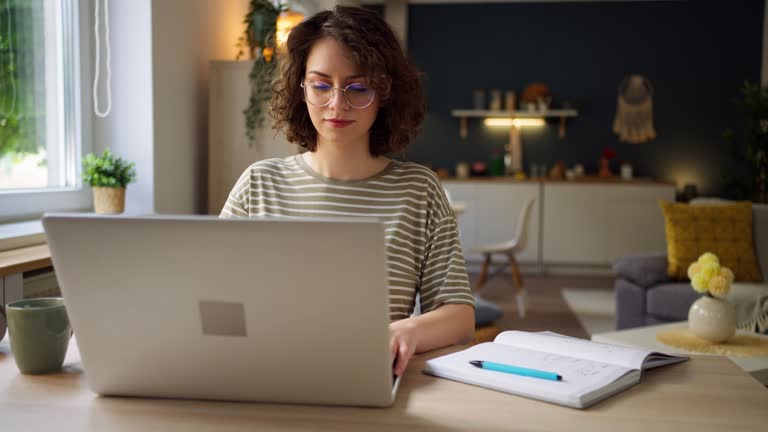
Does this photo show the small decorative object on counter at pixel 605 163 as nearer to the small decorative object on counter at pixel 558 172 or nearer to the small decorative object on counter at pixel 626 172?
the small decorative object on counter at pixel 626 172

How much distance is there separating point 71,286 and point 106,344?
0.26 feet

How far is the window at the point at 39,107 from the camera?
2.40 metres

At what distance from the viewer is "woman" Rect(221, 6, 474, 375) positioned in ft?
4.31

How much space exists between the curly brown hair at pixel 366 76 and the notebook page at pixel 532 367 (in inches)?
20.0

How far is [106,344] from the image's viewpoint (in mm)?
854

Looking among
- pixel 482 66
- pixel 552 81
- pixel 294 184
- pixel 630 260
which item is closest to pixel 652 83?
pixel 552 81


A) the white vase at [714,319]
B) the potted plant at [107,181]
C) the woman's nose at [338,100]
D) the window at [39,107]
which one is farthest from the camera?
the white vase at [714,319]

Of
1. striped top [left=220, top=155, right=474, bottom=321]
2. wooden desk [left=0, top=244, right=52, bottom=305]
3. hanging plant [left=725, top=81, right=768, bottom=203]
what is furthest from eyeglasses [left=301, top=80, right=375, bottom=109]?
hanging plant [left=725, top=81, right=768, bottom=203]

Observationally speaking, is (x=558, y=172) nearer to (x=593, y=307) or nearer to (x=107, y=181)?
(x=593, y=307)

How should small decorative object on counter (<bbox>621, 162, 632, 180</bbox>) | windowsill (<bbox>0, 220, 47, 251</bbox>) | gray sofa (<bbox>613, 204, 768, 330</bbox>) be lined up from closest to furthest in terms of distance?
windowsill (<bbox>0, 220, 47, 251</bbox>) → gray sofa (<bbox>613, 204, 768, 330</bbox>) → small decorative object on counter (<bbox>621, 162, 632, 180</bbox>)

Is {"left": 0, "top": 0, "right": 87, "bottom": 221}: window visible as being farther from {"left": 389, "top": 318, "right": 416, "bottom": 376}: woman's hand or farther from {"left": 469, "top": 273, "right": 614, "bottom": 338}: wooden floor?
{"left": 469, "top": 273, "right": 614, "bottom": 338}: wooden floor

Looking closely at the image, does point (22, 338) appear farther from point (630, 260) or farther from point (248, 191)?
point (630, 260)

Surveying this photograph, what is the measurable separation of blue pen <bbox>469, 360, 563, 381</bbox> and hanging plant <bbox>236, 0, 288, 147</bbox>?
89.9 inches

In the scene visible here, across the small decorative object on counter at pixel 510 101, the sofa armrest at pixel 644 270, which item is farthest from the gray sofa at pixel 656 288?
→ the small decorative object on counter at pixel 510 101
